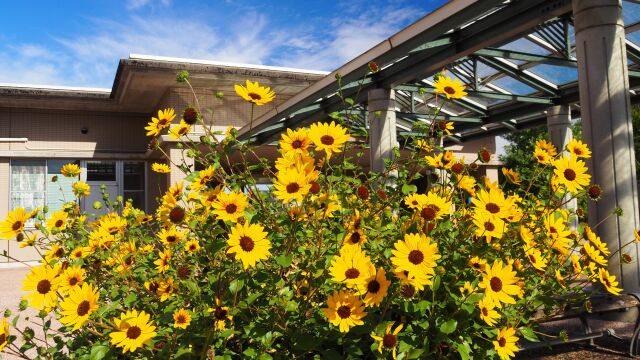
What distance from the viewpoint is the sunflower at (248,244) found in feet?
4.60

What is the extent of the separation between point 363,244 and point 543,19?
5.16 meters

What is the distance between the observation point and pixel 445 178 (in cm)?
237

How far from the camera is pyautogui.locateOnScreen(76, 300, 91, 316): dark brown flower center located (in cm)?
153

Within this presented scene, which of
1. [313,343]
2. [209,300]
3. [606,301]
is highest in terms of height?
[209,300]

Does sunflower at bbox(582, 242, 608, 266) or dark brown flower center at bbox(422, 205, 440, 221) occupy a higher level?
dark brown flower center at bbox(422, 205, 440, 221)

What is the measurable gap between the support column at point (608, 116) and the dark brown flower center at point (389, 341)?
410cm

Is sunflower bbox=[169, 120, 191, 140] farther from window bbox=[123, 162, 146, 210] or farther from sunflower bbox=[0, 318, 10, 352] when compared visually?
window bbox=[123, 162, 146, 210]

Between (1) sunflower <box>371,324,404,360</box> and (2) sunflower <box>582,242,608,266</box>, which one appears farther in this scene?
(2) sunflower <box>582,242,608,266</box>

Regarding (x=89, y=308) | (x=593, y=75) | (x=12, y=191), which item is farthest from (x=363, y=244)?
(x=12, y=191)

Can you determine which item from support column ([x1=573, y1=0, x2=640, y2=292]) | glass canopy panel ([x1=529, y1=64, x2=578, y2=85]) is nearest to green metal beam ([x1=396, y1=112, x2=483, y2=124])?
glass canopy panel ([x1=529, y1=64, x2=578, y2=85])

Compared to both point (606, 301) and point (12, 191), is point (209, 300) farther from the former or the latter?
point (12, 191)

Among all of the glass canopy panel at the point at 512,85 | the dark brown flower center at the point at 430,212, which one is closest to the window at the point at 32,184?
the glass canopy panel at the point at 512,85

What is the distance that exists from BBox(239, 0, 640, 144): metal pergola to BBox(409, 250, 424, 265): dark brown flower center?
210cm

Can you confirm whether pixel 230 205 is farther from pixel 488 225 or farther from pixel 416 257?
pixel 488 225
